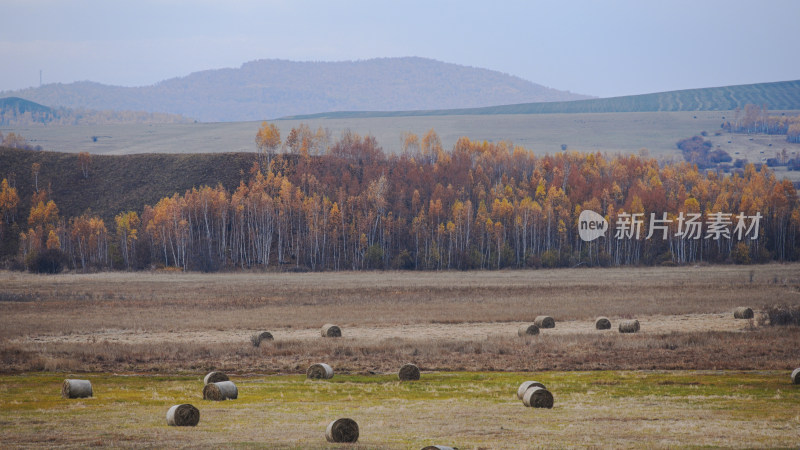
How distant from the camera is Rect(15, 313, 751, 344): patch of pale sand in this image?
4256 cm

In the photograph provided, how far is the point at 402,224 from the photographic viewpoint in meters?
123

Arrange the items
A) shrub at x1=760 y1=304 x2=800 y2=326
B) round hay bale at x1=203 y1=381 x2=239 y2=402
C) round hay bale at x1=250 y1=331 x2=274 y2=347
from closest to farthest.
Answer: round hay bale at x1=203 y1=381 x2=239 y2=402, round hay bale at x1=250 y1=331 x2=274 y2=347, shrub at x1=760 y1=304 x2=800 y2=326

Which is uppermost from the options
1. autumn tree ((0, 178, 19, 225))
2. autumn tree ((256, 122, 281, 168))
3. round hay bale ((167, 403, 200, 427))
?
autumn tree ((256, 122, 281, 168))

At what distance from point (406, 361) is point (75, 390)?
14968mm

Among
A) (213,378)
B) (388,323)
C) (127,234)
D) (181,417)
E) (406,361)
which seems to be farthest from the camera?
(127,234)

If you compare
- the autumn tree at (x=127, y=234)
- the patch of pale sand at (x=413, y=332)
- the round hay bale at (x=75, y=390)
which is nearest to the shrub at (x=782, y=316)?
Answer: the patch of pale sand at (x=413, y=332)

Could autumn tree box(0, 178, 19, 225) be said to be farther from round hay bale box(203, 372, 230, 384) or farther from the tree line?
round hay bale box(203, 372, 230, 384)

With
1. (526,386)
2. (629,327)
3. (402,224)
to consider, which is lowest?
(629,327)

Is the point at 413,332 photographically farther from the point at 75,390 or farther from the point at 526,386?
the point at 75,390

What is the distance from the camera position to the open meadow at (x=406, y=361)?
797 inches

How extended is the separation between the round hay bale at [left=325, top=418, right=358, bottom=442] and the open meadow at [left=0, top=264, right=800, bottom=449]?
0.36 m

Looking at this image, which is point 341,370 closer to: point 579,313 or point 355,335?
point 355,335

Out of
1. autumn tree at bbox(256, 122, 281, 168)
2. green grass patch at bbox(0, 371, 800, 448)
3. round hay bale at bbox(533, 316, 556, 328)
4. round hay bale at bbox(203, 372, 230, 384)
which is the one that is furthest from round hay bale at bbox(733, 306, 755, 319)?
A: autumn tree at bbox(256, 122, 281, 168)

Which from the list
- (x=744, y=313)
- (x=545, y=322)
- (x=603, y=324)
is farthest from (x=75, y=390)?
(x=744, y=313)
